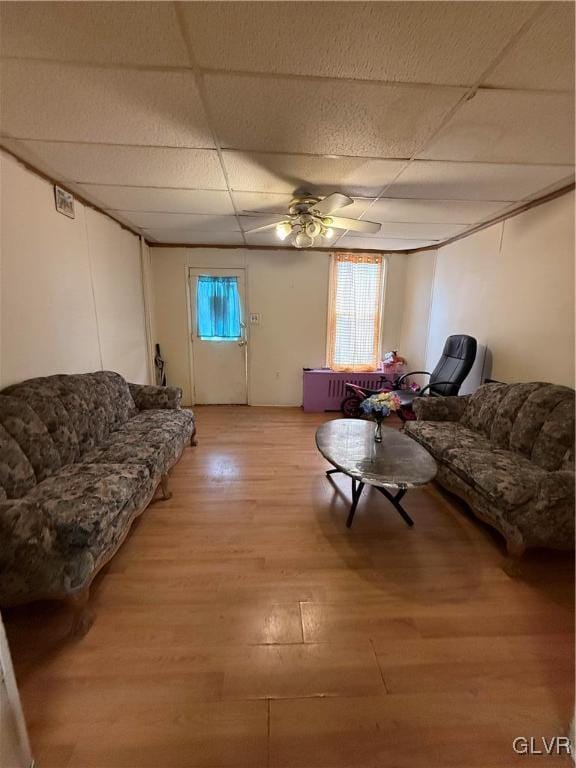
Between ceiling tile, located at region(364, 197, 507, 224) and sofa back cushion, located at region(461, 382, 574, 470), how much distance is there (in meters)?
1.58

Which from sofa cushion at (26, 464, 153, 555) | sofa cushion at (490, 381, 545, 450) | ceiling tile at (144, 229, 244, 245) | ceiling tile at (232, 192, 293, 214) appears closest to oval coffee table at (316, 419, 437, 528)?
sofa cushion at (490, 381, 545, 450)

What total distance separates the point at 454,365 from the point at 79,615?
3515mm

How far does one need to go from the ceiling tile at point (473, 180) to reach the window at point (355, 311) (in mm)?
2040

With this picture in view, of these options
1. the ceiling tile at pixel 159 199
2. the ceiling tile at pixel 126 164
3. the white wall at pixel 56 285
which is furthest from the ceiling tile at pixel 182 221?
the ceiling tile at pixel 126 164

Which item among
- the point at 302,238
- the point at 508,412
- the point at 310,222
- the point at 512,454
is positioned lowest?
the point at 512,454

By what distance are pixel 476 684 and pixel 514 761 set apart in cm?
21

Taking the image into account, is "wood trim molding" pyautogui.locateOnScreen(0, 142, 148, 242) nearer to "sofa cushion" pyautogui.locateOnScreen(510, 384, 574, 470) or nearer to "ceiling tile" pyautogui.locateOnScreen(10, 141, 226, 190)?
"ceiling tile" pyautogui.locateOnScreen(10, 141, 226, 190)

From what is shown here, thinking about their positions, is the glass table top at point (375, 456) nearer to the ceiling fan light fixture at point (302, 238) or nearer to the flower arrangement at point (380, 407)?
the flower arrangement at point (380, 407)

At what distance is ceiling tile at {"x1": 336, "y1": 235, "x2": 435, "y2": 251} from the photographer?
12.7ft

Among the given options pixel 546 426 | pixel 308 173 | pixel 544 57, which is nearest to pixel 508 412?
pixel 546 426

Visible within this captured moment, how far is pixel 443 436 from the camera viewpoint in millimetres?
2457

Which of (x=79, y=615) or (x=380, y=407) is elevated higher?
(x=380, y=407)

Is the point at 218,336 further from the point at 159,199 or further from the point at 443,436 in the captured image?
the point at 443,436

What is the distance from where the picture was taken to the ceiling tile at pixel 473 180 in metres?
2.02
